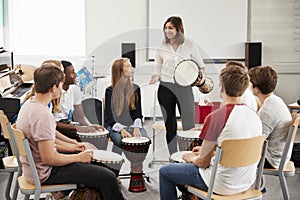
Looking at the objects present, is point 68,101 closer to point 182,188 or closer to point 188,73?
point 188,73

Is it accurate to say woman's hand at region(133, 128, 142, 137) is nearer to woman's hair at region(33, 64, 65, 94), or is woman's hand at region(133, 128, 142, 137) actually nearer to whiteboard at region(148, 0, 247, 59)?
woman's hair at region(33, 64, 65, 94)

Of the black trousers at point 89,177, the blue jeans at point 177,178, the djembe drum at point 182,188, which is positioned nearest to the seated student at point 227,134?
the blue jeans at point 177,178

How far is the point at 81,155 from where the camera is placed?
2.88 metres

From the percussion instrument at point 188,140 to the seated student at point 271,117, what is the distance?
47 cm

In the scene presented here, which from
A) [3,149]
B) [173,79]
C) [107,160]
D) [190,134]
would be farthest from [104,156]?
[3,149]

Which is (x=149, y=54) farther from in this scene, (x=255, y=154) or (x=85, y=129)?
(x=255, y=154)

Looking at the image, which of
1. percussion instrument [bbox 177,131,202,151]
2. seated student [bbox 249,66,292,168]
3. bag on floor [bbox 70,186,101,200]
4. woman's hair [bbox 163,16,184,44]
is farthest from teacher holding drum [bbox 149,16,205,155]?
bag on floor [bbox 70,186,101,200]

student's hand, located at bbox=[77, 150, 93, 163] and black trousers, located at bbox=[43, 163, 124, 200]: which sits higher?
student's hand, located at bbox=[77, 150, 93, 163]

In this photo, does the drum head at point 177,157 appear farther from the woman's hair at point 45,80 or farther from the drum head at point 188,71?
the woman's hair at point 45,80

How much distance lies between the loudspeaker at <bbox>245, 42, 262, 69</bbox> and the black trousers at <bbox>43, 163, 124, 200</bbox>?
411 cm

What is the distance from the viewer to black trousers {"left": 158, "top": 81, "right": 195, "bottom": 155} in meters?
4.07

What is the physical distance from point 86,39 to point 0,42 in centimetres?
108

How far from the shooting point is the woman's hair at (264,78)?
3305 millimetres

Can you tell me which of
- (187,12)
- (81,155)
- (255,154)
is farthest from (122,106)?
(187,12)
